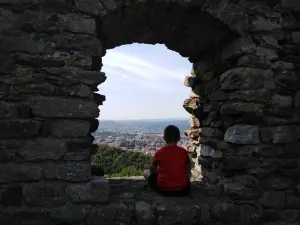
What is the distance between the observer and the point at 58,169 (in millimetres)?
2949

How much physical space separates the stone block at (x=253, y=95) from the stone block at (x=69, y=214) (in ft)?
6.20

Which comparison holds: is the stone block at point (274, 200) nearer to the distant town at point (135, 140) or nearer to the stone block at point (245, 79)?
the stone block at point (245, 79)

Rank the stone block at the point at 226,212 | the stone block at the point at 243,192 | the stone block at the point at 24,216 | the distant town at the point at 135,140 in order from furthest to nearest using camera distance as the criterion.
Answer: the distant town at the point at 135,140 → the stone block at the point at 243,192 → the stone block at the point at 226,212 → the stone block at the point at 24,216

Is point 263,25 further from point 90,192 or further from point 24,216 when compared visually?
point 24,216

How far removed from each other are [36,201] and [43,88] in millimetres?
1007

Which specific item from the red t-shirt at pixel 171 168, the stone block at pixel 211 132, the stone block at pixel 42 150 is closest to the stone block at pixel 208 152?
the stone block at pixel 211 132

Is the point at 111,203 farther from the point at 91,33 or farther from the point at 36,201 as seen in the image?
the point at 91,33

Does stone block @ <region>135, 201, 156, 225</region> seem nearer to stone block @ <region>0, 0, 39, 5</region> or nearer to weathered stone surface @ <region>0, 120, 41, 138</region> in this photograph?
weathered stone surface @ <region>0, 120, 41, 138</region>

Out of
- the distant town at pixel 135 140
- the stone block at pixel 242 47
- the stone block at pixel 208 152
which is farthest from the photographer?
the distant town at pixel 135 140

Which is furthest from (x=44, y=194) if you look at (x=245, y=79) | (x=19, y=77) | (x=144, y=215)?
(x=245, y=79)

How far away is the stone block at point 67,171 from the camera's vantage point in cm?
293

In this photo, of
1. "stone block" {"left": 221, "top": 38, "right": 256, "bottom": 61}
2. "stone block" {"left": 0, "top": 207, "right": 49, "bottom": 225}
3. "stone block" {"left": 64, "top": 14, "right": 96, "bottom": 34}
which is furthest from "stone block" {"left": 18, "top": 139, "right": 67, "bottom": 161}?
"stone block" {"left": 221, "top": 38, "right": 256, "bottom": 61}

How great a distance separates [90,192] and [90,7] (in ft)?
5.68

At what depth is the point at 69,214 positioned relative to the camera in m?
2.92
